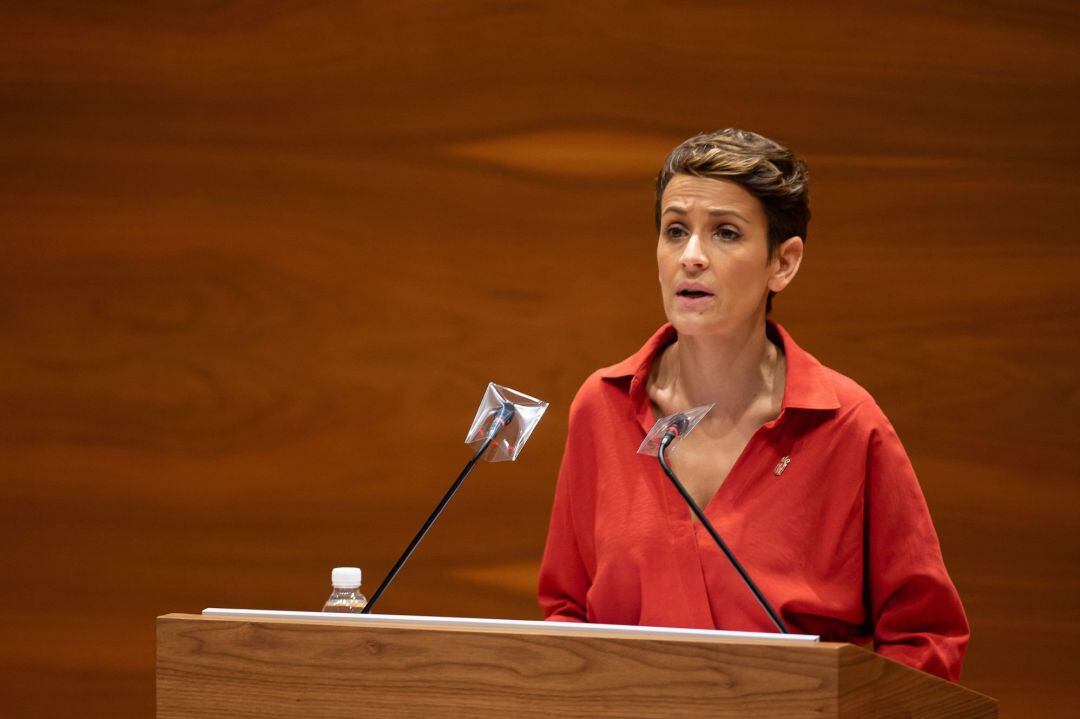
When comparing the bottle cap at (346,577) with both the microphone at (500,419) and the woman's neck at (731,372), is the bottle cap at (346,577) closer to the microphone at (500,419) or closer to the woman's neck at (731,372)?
the microphone at (500,419)

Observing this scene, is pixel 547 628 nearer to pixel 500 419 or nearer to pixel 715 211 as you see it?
pixel 500 419

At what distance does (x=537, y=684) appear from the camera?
1.23 metres

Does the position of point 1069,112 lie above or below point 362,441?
above

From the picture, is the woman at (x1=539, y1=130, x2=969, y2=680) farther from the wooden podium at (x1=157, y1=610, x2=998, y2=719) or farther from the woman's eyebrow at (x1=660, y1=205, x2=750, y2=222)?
the wooden podium at (x1=157, y1=610, x2=998, y2=719)

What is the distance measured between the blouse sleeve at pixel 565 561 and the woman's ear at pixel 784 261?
362mm

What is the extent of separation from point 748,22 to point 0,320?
1.74m

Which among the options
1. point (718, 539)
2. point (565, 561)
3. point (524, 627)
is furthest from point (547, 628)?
point (565, 561)

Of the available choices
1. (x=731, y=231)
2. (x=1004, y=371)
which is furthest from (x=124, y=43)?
(x=1004, y=371)

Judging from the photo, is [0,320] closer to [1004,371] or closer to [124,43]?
[124,43]

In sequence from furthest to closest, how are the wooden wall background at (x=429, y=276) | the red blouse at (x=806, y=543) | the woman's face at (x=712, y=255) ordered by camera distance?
the wooden wall background at (x=429, y=276) → the woman's face at (x=712, y=255) → the red blouse at (x=806, y=543)

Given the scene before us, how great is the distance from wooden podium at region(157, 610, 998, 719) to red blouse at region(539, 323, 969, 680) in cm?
30

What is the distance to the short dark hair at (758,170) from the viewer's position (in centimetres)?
178

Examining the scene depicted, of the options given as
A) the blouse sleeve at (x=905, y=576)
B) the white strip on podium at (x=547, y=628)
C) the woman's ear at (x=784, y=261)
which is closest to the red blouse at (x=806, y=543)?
the blouse sleeve at (x=905, y=576)

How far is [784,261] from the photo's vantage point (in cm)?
185
